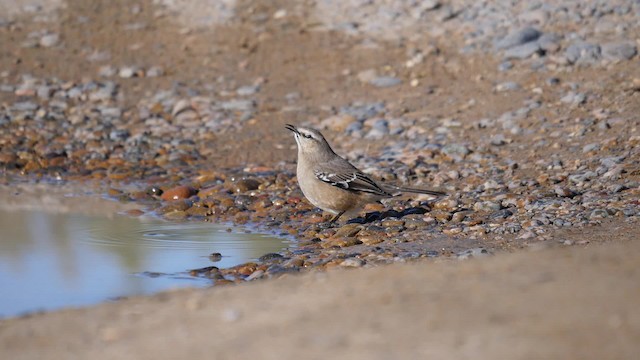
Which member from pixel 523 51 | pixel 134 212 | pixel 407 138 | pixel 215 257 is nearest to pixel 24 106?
pixel 134 212

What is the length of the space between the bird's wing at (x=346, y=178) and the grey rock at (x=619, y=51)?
511 cm

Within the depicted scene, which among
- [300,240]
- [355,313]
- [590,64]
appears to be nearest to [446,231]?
[300,240]

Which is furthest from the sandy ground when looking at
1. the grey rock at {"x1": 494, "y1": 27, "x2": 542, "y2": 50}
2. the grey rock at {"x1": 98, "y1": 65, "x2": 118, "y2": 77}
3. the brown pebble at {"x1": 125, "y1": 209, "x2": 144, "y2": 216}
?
the grey rock at {"x1": 98, "y1": 65, "x2": 118, "y2": 77}

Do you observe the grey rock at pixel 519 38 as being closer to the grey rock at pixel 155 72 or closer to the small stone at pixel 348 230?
the grey rock at pixel 155 72

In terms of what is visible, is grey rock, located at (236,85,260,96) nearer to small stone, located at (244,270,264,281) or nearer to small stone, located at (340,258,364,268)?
small stone, located at (244,270,264,281)

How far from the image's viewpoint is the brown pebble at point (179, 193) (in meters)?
12.3

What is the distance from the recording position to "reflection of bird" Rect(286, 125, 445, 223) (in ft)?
35.0

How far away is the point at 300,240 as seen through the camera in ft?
34.4

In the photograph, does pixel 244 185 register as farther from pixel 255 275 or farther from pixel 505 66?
pixel 505 66

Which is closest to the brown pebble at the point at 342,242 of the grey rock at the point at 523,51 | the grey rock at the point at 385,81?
the grey rock at the point at 385,81

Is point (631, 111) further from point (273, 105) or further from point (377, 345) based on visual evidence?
point (377, 345)

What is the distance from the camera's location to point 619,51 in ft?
47.6

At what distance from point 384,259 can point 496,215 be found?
172cm

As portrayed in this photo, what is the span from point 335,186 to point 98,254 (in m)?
2.29
